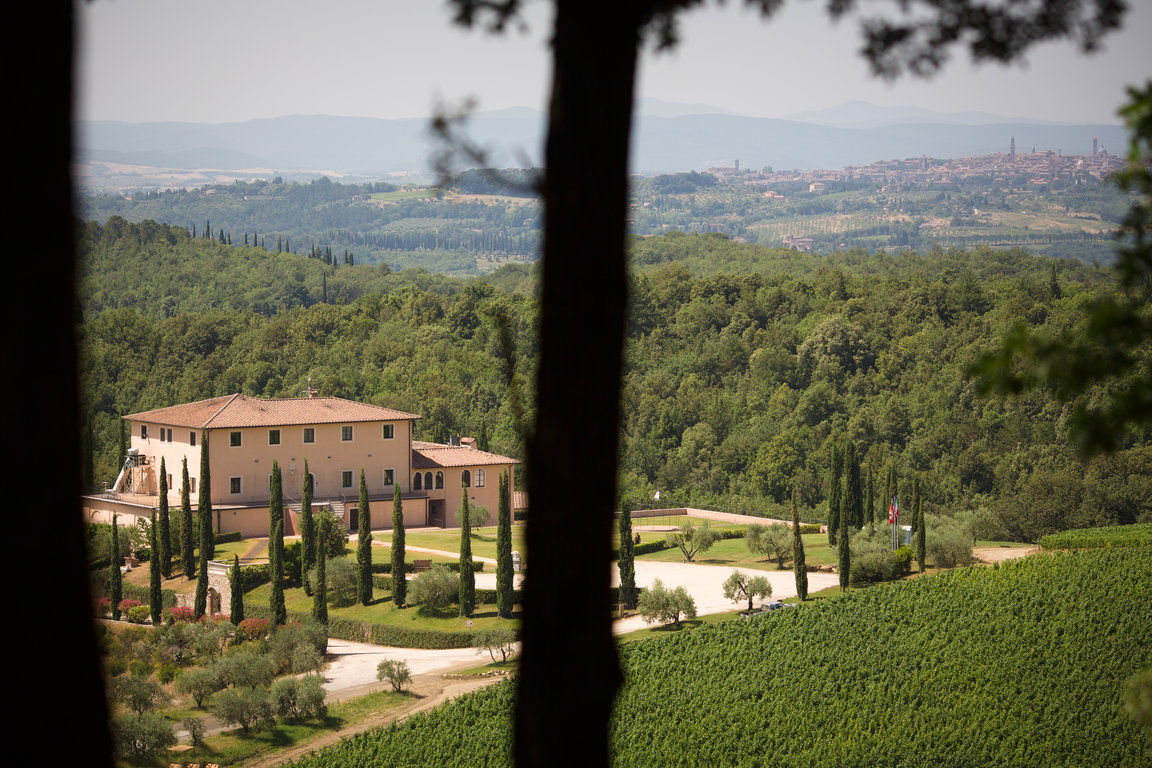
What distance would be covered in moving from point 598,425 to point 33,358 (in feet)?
5.85

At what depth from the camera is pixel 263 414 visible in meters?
44.2

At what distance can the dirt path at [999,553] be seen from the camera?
42.0 metres

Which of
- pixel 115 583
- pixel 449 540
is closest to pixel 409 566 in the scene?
pixel 449 540

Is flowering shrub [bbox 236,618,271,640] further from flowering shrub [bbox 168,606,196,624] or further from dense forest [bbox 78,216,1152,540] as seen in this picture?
dense forest [bbox 78,216,1152,540]

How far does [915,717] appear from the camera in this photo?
83.9 ft

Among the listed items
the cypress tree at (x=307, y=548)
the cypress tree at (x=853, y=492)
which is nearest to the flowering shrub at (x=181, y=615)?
the cypress tree at (x=307, y=548)

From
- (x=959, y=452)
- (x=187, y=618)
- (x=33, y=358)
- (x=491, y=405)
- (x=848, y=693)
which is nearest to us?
(x=33, y=358)

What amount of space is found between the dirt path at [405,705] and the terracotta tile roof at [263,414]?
55.9 feet

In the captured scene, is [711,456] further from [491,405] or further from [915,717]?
[915,717]

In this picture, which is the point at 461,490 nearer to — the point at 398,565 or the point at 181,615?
the point at 398,565

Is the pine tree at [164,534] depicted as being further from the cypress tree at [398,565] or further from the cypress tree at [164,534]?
the cypress tree at [398,565]

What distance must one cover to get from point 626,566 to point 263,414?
17251 mm

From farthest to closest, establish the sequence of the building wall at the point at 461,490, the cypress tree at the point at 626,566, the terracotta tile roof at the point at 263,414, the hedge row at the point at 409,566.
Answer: the building wall at the point at 461,490 < the terracotta tile roof at the point at 263,414 < the hedge row at the point at 409,566 < the cypress tree at the point at 626,566

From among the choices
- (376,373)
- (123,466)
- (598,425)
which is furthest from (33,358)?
(376,373)
